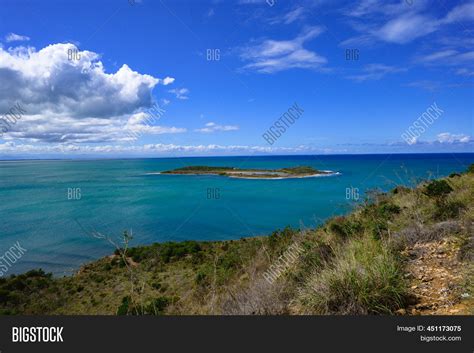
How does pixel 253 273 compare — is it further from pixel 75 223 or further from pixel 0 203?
pixel 0 203

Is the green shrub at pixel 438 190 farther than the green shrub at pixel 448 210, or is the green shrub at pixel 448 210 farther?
the green shrub at pixel 438 190

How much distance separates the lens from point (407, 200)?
390 inches

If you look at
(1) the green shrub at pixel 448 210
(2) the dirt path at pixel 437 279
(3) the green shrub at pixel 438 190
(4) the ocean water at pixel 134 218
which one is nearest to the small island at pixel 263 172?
(4) the ocean water at pixel 134 218

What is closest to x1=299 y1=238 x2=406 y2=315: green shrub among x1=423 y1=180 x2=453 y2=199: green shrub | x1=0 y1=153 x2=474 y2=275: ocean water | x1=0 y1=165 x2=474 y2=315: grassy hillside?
x1=0 y1=165 x2=474 y2=315: grassy hillside

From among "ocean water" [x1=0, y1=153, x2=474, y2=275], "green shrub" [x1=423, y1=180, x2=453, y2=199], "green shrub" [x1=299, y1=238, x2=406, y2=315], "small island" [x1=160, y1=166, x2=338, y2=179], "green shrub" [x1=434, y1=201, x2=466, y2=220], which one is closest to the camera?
"green shrub" [x1=299, y1=238, x2=406, y2=315]

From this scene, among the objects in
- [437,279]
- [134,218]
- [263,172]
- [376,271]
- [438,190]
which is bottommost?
[134,218]

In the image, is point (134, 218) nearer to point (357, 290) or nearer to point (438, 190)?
point (438, 190)

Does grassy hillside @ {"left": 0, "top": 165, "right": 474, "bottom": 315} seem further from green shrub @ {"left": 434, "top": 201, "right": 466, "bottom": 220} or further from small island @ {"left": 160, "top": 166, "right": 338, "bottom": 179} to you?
small island @ {"left": 160, "top": 166, "right": 338, "bottom": 179}

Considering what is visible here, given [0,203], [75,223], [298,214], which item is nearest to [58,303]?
[75,223]

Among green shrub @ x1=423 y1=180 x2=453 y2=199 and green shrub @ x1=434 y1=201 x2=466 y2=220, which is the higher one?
green shrub @ x1=423 y1=180 x2=453 y2=199

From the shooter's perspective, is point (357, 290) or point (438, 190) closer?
point (357, 290)

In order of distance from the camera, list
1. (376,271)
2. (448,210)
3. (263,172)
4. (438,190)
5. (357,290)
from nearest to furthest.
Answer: (357,290) < (376,271) < (448,210) < (438,190) < (263,172)

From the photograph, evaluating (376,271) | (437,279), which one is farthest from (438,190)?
(376,271)

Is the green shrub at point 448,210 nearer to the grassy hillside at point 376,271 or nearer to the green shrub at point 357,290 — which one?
the grassy hillside at point 376,271
